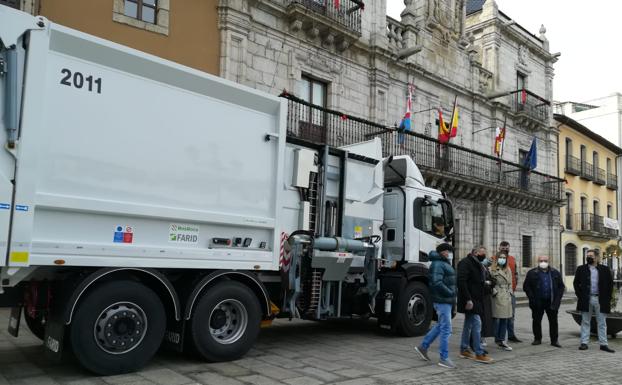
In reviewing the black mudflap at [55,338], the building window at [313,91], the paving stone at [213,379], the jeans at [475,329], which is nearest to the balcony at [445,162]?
the building window at [313,91]

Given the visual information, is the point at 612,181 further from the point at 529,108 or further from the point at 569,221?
the point at 529,108

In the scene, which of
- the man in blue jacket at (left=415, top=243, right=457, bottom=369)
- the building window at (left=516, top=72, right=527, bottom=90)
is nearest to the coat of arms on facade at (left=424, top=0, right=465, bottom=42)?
the building window at (left=516, top=72, right=527, bottom=90)

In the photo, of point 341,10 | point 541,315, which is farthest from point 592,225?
point 541,315

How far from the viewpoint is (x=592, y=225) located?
31.3 m

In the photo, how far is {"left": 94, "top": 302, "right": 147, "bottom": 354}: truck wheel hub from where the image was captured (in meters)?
5.42

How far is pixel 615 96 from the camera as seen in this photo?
39156 millimetres

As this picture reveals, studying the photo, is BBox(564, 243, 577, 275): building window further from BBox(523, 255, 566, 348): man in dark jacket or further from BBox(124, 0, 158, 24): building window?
BBox(124, 0, 158, 24): building window

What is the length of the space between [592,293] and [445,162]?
10807 millimetres

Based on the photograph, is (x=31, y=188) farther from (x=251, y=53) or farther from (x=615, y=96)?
(x=615, y=96)

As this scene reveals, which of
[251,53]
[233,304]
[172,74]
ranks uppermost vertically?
[251,53]

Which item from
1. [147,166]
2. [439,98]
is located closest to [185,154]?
[147,166]

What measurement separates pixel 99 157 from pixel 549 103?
26.3 m

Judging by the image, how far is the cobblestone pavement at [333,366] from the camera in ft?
18.7

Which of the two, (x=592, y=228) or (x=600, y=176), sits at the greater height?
(x=600, y=176)
